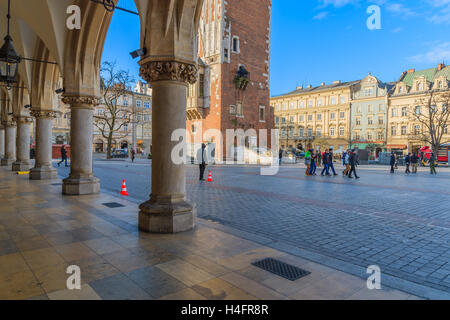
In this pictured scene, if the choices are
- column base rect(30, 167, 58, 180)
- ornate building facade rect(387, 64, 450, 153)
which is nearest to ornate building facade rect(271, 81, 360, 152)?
ornate building facade rect(387, 64, 450, 153)

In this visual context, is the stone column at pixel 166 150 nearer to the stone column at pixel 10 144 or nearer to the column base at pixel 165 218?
the column base at pixel 165 218

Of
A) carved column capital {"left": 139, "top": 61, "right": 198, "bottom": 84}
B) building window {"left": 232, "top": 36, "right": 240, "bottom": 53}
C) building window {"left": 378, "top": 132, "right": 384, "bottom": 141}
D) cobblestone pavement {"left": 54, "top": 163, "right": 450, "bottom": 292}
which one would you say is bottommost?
cobblestone pavement {"left": 54, "top": 163, "right": 450, "bottom": 292}

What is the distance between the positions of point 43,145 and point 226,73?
24055mm

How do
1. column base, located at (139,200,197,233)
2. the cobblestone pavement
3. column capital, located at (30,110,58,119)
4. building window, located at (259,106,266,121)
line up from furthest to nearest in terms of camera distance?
1. building window, located at (259,106,266,121)
2. column capital, located at (30,110,58,119)
3. column base, located at (139,200,197,233)
4. the cobblestone pavement

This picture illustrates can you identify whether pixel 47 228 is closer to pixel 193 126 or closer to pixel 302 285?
pixel 302 285

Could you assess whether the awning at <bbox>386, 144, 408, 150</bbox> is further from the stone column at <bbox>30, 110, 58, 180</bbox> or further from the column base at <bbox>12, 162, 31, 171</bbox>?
the column base at <bbox>12, 162, 31, 171</bbox>

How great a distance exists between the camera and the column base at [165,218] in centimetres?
521

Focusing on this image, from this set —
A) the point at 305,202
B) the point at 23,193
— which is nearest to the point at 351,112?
the point at 305,202

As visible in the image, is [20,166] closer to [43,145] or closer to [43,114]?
[43,145]

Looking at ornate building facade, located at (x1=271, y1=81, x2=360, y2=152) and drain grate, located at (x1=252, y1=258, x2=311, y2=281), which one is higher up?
ornate building facade, located at (x1=271, y1=81, x2=360, y2=152)

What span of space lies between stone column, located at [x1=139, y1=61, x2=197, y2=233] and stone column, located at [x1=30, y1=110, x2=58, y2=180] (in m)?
9.38

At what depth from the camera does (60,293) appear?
293 cm

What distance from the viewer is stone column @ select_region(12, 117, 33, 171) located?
16500 mm
